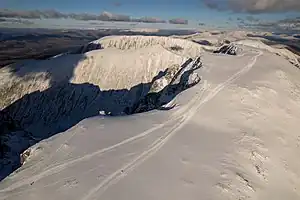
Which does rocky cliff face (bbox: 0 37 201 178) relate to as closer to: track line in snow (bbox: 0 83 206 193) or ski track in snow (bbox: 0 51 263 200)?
ski track in snow (bbox: 0 51 263 200)

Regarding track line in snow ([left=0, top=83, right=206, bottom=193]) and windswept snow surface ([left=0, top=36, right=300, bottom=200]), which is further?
track line in snow ([left=0, top=83, right=206, bottom=193])

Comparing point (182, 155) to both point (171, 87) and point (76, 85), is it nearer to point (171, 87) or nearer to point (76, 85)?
point (171, 87)

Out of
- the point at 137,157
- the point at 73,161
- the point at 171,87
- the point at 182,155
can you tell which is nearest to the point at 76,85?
the point at 171,87

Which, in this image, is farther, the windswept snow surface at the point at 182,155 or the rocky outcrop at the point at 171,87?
the rocky outcrop at the point at 171,87

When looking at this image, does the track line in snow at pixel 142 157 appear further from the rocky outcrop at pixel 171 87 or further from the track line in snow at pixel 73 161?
the rocky outcrop at pixel 171 87

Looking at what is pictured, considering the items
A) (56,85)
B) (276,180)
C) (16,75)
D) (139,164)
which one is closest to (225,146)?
(276,180)

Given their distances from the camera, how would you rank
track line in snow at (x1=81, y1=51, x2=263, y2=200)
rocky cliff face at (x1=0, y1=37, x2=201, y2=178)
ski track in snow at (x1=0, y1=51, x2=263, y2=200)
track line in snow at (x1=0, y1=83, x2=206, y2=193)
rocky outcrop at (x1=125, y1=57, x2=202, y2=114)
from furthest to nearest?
1. rocky cliff face at (x1=0, y1=37, x2=201, y2=178)
2. rocky outcrop at (x1=125, y1=57, x2=202, y2=114)
3. track line in snow at (x1=0, y1=83, x2=206, y2=193)
4. ski track in snow at (x1=0, y1=51, x2=263, y2=200)
5. track line in snow at (x1=81, y1=51, x2=263, y2=200)

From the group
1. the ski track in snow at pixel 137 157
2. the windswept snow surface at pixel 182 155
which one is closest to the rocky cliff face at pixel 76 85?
the ski track in snow at pixel 137 157

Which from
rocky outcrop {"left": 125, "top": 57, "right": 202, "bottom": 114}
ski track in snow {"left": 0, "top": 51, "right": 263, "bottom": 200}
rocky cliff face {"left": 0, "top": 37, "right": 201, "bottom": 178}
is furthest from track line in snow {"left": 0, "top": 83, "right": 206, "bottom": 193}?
rocky cliff face {"left": 0, "top": 37, "right": 201, "bottom": 178}

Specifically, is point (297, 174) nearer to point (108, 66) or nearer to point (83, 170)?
point (83, 170)
